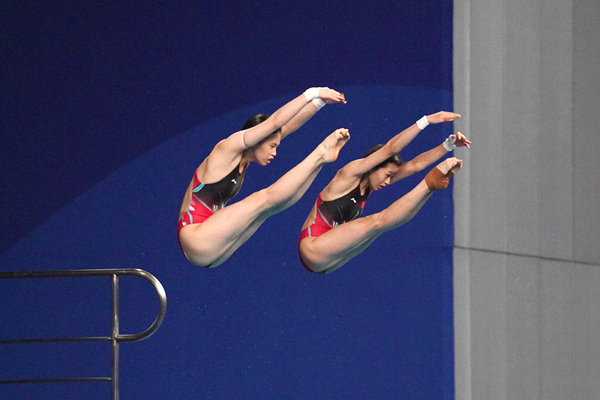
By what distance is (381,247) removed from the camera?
6074 mm

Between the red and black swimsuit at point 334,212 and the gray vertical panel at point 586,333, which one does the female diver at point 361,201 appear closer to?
the red and black swimsuit at point 334,212

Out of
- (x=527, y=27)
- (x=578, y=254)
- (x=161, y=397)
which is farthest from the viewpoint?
(x=161, y=397)

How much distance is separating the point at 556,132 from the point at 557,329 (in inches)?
36.0

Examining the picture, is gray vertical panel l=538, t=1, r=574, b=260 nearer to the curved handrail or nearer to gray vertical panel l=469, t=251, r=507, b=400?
gray vertical panel l=469, t=251, r=507, b=400

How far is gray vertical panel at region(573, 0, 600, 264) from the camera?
9.37 ft

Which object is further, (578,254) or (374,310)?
(374,310)

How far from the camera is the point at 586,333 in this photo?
117 inches

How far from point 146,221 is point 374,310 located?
2.03 meters

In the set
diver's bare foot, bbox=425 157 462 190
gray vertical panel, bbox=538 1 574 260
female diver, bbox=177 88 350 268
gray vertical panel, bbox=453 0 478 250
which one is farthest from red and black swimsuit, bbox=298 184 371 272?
gray vertical panel, bbox=453 0 478 250

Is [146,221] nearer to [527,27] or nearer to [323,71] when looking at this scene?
[323,71]

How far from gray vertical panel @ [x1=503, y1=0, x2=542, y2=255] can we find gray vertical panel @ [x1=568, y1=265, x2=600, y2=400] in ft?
2.27

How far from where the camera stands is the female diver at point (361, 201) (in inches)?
153

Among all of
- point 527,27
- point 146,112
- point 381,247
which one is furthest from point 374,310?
point 527,27

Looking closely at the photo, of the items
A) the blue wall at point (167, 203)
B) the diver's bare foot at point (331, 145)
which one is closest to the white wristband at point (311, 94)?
the diver's bare foot at point (331, 145)
